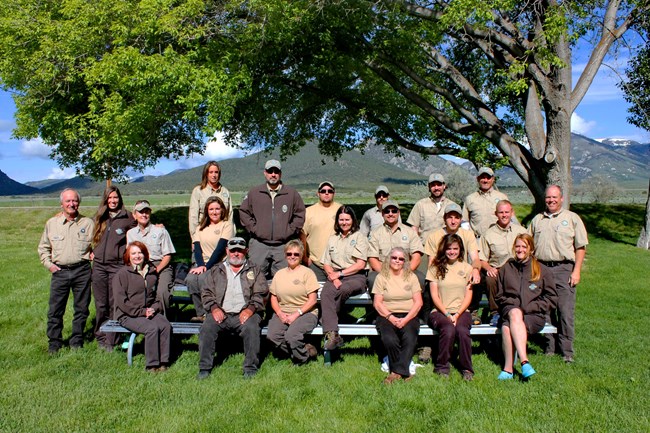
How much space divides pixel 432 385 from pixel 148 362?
3213 mm

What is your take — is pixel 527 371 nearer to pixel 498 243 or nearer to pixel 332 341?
pixel 498 243

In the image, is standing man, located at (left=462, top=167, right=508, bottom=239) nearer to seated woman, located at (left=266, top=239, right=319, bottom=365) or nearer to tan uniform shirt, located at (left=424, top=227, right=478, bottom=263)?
tan uniform shirt, located at (left=424, top=227, right=478, bottom=263)

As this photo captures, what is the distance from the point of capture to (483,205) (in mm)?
6785

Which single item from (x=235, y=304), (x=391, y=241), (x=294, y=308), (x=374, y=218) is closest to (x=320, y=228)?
(x=374, y=218)

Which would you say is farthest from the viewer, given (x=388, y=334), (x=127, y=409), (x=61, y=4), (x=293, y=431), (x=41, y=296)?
(x=61, y=4)

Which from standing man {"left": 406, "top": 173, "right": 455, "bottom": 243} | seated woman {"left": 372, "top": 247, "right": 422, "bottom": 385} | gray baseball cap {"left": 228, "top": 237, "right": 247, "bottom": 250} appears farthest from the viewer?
standing man {"left": 406, "top": 173, "right": 455, "bottom": 243}

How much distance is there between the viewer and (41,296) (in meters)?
9.34

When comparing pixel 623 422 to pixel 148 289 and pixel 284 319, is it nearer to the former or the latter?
pixel 284 319

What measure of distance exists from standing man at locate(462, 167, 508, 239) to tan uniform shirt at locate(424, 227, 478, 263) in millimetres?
751

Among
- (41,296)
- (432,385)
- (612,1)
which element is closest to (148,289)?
(432,385)

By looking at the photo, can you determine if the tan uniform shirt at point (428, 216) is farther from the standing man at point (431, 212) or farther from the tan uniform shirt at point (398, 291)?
the tan uniform shirt at point (398, 291)

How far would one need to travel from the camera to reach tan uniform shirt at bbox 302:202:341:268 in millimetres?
6691

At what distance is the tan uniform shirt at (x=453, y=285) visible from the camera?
5.67m

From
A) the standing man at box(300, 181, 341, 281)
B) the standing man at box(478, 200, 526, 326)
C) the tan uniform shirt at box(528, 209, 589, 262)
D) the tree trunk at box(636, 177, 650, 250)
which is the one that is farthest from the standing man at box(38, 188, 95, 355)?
the tree trunk at box(636, 177, 650, 250)
